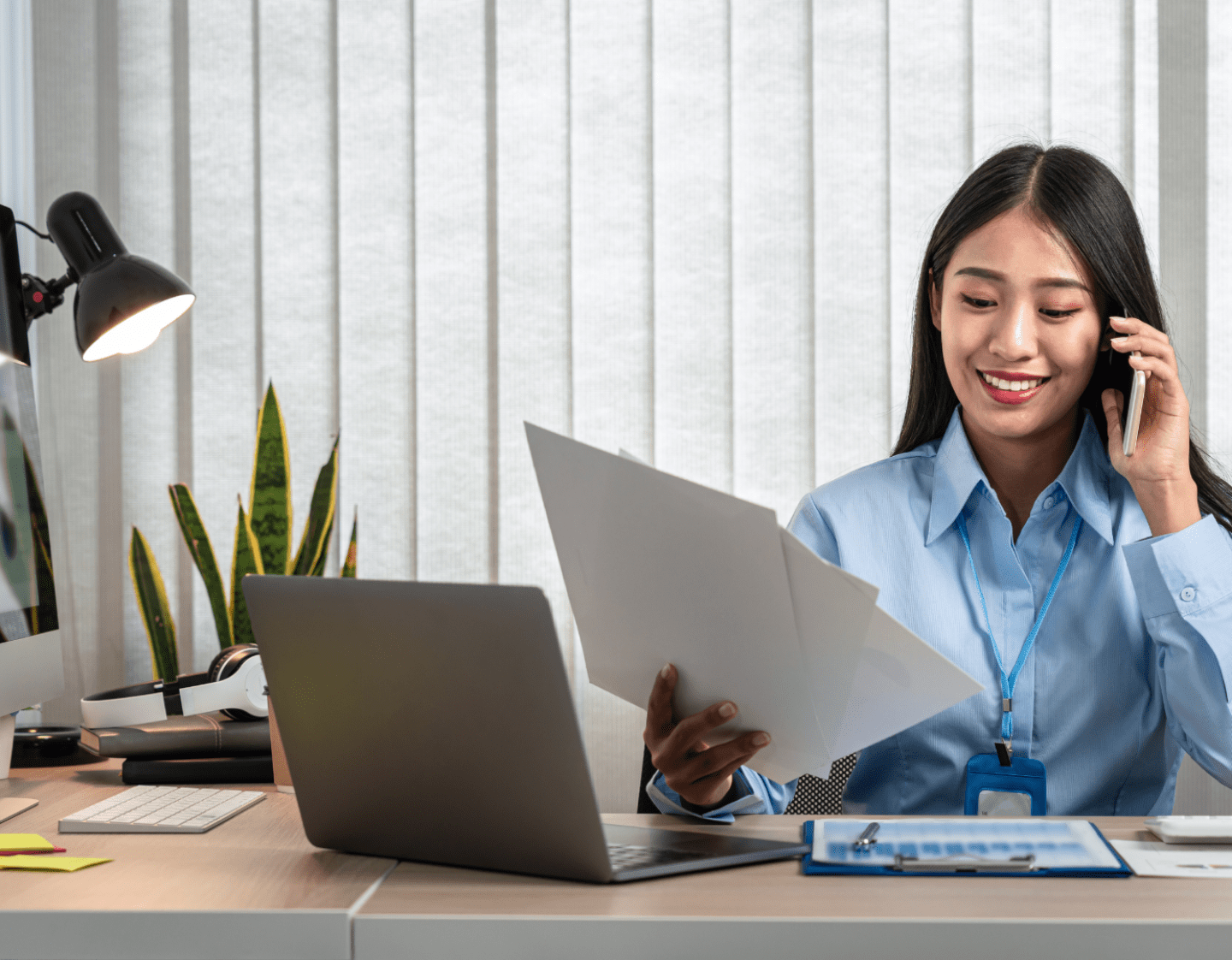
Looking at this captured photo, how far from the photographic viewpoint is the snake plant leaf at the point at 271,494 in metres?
2.07

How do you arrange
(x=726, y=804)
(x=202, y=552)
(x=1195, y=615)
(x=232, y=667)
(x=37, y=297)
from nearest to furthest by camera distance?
(x=726, y=804)
(x=1195, y=615)
(x=37, y=297)
(x=232, y=667)
(x=202, y=552)

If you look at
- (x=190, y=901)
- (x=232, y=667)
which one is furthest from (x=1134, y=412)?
(x=232, y=667)

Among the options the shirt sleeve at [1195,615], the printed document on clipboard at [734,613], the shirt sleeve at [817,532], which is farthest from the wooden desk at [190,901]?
the shirt sleeve at [1195,615]

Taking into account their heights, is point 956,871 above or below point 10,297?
below

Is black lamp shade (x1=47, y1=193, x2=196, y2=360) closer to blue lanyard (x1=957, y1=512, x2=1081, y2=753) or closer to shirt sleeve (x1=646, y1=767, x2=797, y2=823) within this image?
shirt sleeve (x1=646, y1=767, x2=797, y2=823)

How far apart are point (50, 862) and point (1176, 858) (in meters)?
0.87

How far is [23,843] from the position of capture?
35.3 inches

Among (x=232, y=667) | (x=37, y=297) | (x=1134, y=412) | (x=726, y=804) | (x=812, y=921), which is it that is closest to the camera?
(x=812, y=921)

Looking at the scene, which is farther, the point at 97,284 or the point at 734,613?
the point at 97,284

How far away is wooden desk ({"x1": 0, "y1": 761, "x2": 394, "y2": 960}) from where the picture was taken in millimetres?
691

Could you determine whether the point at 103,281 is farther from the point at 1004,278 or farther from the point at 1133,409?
the point at 1133,409

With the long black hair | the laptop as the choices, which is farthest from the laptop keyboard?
the long black hair

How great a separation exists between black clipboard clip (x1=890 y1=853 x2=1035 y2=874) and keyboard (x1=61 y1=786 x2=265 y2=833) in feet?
2.03

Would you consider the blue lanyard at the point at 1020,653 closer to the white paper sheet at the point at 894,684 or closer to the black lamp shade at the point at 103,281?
the white paper sheet at the point at 894,684
